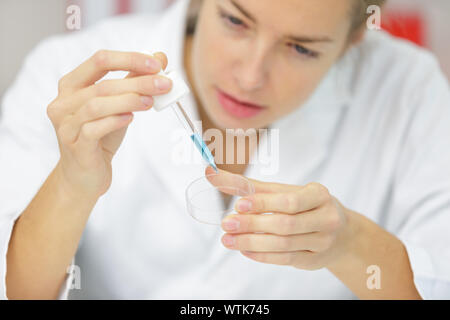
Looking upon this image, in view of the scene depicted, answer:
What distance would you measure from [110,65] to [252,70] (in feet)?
0.65

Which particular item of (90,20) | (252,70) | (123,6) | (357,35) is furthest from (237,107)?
(123,6)

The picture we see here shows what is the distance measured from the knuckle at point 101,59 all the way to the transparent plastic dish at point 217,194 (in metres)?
0.18

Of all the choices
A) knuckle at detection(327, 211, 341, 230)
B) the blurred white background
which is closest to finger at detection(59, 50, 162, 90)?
knuckle at detection(327, 211, 341, 230)

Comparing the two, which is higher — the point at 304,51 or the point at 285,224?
the point at 304,51

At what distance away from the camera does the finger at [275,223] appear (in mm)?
530

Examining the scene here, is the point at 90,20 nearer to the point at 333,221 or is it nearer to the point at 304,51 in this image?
the point at 304,51

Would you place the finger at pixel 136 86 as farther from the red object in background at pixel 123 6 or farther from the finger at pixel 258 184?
the red object in background at pixel 123 6

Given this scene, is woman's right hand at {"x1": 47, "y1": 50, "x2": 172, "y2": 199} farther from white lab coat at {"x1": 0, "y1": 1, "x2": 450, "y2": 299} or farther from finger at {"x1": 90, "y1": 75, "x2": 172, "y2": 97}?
white lab coat at {"x1": 0, "y1": 1, "x2": 450, "y2": 299}

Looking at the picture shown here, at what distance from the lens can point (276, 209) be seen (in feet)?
1.75

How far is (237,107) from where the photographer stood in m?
0.71

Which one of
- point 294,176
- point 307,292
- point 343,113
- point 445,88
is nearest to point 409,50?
point 445,88

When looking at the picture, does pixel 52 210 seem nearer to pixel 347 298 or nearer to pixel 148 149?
pixel 148 149

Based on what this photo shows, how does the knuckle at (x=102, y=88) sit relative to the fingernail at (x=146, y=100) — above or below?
above

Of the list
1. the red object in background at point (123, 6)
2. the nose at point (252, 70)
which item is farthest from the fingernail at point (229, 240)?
the red object in background at point (123, 6)
